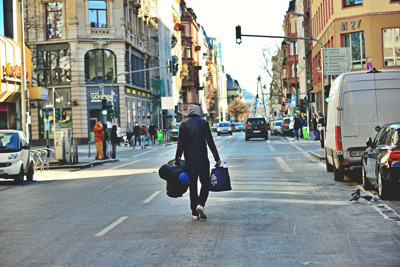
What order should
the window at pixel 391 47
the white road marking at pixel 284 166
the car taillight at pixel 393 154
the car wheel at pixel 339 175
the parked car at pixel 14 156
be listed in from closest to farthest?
the car taillight at pixel 393 154
the car wheel at pixel 339 175
the parked car at pixel 14 156
the white road marking at pixel 284 166
the window at pixel 391 47

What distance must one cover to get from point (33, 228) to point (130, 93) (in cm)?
5538

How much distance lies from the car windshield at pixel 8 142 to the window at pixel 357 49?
28610 millimetres

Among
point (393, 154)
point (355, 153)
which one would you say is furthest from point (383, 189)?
point (355, 153)

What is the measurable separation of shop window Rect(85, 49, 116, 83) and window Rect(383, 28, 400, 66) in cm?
2555

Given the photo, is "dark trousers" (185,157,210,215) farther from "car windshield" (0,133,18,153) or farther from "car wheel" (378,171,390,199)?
"car windshield" (0,133,18,153)

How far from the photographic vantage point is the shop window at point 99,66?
62.1m

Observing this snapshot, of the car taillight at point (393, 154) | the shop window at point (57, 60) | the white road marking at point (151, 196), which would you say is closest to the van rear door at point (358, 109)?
the car taillight at point (393, 154)

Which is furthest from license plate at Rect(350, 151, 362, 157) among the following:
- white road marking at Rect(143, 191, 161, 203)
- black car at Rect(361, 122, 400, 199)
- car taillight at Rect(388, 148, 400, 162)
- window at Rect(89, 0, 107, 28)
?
window at Rect(89, 0, 107, 28)

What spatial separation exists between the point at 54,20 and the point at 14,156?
1640 inches

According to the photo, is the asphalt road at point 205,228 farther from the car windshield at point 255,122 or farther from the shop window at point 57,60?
the shop window at point 57,60

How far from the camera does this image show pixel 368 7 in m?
45.5

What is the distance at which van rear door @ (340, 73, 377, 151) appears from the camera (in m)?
17.3

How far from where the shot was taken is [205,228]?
10.5 meters

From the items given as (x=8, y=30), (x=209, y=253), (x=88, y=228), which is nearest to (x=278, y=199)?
(x=88, y=228)
